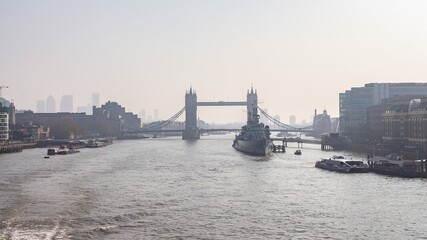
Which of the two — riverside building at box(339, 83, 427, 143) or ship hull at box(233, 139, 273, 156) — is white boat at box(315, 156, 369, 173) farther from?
riverside building at box(339, 83, 427, 143)

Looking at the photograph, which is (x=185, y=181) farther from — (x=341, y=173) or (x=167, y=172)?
(x=341, y=173)

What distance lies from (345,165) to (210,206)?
1151 inches

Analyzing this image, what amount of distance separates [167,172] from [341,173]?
1867 centimetres

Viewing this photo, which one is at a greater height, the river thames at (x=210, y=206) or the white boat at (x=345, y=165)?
the white boat at (x=345, y=165)

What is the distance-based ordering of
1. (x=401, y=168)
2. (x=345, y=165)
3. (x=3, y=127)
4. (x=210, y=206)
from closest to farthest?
(x=210, y=206) < (x=401, y=168) < (x=345, y=165) < (x=3, y=127)

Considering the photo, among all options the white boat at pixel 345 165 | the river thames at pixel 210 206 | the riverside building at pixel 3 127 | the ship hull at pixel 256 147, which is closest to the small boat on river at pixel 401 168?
the white boat at pixel 345 165

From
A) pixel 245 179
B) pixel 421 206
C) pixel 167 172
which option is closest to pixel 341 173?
pixel 245 179

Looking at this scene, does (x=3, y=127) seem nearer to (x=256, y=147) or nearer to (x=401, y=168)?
(x=256, y=147)

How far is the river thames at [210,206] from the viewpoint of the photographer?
1184 inches

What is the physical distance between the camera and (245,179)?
180 feet

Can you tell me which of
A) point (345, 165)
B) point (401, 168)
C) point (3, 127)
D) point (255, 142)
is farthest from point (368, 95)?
point (401, 168)

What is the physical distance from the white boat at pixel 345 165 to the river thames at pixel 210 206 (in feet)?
6.31

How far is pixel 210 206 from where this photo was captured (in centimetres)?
3791

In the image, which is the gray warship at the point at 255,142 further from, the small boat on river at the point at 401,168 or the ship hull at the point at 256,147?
the small boat on river at the point at 401,168
